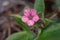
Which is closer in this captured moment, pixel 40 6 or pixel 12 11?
pixel 40 6

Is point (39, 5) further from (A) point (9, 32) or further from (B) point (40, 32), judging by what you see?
(A) point (9, 32)

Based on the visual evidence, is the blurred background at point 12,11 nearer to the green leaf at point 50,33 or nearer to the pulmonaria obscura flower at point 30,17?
the green leaf at point 50,33

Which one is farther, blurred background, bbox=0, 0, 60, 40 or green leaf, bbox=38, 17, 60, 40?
blurred background, bbox=0, 0, 60, 40

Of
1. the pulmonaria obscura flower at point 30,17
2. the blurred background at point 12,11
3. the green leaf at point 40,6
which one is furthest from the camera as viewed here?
the blurred background at point 12,11

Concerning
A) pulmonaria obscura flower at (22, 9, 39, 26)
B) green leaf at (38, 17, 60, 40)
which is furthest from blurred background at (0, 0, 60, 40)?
pulmonaria obscura flower at (22, 9, 39, 26)

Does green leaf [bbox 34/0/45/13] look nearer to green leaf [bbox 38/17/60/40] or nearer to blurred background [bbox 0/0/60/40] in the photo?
green leaf [bbox 38/17/60/40]

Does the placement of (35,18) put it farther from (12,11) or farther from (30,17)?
(12,11)

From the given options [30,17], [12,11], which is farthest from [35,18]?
[12,11]

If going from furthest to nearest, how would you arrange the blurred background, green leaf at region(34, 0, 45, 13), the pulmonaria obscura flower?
the blurred background
green leaf at region(34, 0, 45, 13)
the pulmonaria obscura flower

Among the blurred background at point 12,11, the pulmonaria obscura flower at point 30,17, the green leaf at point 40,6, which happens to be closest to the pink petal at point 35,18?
the pulmonaria obscura flower at point 30,17
